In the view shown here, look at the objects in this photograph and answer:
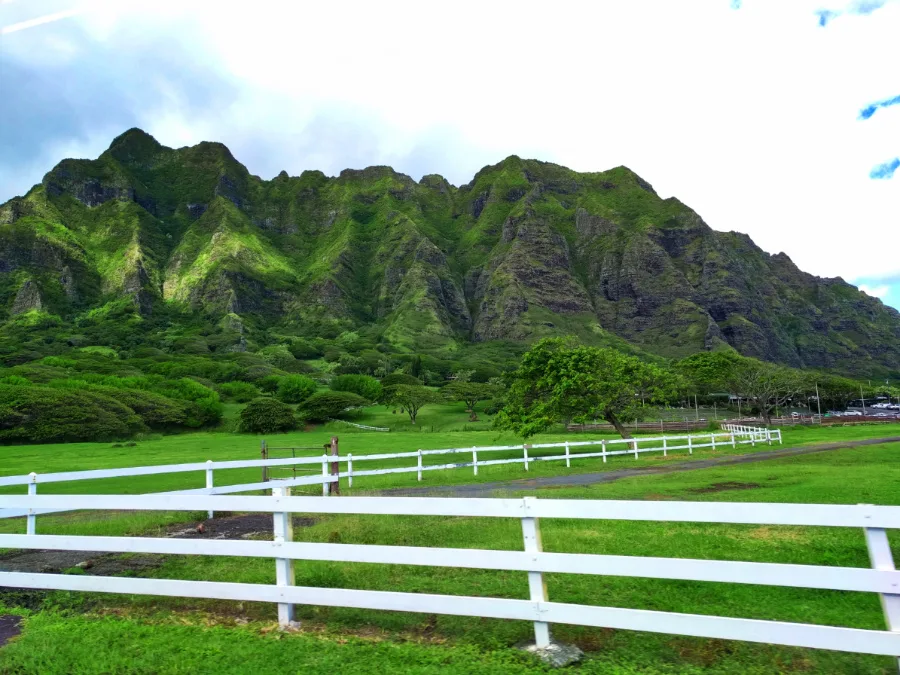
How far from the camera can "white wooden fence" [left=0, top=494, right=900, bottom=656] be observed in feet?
12.1

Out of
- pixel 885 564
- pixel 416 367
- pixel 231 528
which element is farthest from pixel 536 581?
pixel 416 367

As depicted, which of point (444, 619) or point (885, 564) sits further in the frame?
point (444, 619)

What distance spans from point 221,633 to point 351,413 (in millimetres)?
88545

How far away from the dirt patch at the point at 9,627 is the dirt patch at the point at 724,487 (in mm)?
12868

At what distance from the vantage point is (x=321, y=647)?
4.67 metres

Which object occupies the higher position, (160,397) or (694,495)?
(160,397)

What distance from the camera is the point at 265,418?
7531cm

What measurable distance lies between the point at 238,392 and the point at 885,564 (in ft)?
387

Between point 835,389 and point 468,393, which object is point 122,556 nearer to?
point 468,393

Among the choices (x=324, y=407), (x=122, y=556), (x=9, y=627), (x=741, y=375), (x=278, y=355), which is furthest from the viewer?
(x=278, y=355)

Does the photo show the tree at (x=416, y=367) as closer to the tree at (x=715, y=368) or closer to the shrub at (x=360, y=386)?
the shrub at (x=360, y=386)

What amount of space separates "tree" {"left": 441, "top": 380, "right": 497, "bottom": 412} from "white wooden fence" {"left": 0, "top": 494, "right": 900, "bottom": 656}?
9254 cm

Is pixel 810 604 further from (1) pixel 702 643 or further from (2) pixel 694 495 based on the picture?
(2) pixel 694 495

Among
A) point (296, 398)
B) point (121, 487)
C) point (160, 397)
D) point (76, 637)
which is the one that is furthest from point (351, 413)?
point (76, 637)
